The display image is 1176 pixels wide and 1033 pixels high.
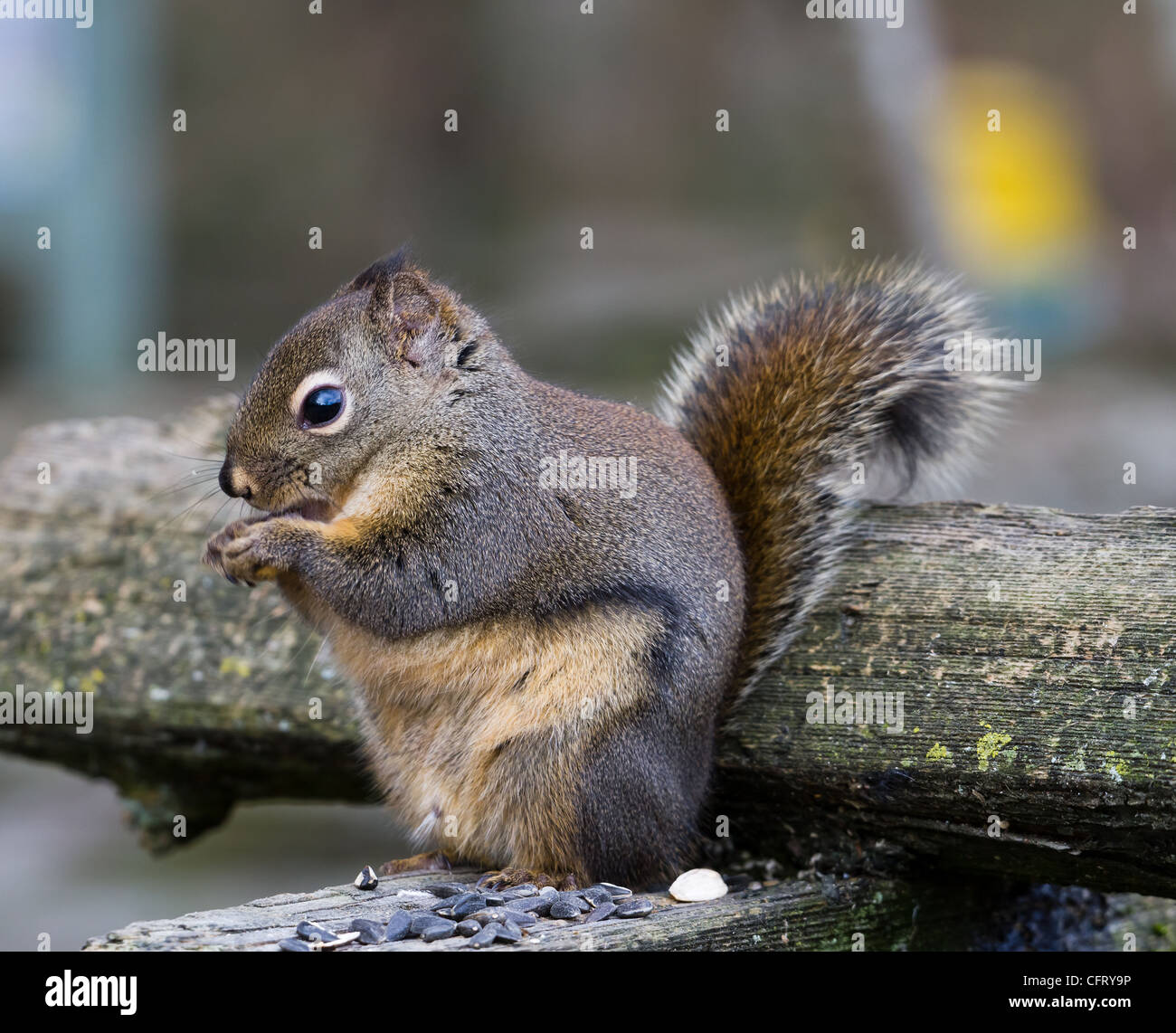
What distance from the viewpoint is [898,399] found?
270cm

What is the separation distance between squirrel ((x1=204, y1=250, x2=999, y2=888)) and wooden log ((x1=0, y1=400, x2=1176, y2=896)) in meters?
0.15

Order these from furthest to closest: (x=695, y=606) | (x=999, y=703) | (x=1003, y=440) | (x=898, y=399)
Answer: (x=1003, y=440) → (x=898, y=399) → (x=695, y=606) → (x=999, y=703)

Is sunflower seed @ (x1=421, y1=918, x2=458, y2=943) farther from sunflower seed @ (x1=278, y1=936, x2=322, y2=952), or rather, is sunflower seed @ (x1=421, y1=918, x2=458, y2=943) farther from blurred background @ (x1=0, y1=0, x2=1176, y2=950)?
blurred background @ (x1=0, y1=0, x2=1176, y2=950)

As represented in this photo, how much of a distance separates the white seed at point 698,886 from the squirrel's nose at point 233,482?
1.06 meters

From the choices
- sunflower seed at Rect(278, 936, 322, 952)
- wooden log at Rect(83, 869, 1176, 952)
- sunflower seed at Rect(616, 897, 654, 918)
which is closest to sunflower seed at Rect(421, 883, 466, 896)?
wooden log at Rect(83, 869, 1176, 952)

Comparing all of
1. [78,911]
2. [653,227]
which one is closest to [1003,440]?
[653,227]

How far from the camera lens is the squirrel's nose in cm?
248

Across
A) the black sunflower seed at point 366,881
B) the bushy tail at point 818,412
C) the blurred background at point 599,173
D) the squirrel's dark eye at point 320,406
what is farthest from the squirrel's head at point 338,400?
the blurred background at point 599,173

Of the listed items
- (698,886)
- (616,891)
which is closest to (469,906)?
(616,891)

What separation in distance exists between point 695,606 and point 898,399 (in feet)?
2.22

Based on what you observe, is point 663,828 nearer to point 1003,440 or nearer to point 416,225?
point 1003,440

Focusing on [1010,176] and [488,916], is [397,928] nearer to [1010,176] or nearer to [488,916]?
[488,916]

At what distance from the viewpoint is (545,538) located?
2367 mm
